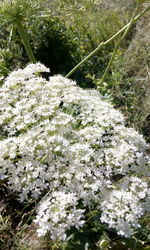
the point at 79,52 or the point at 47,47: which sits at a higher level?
the point at 47,47

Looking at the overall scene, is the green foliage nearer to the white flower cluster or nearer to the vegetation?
the vegetation

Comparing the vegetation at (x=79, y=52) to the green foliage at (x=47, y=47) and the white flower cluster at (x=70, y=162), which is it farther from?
the white flower cluster at (x=70, y=162)

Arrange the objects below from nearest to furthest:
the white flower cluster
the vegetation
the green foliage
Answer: the white flower cluster < the vegetation < the green foliage

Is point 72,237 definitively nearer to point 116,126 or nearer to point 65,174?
point 65,174

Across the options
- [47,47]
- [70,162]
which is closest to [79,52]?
[47,47]

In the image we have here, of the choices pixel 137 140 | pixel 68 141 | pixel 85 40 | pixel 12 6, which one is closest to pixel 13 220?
pixel 68 141

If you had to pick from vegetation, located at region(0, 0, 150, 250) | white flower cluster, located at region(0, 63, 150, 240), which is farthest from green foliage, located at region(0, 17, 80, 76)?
white flower cluster, located at region(0, 63, 150, 240)

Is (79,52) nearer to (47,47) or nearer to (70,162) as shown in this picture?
(47,47)
